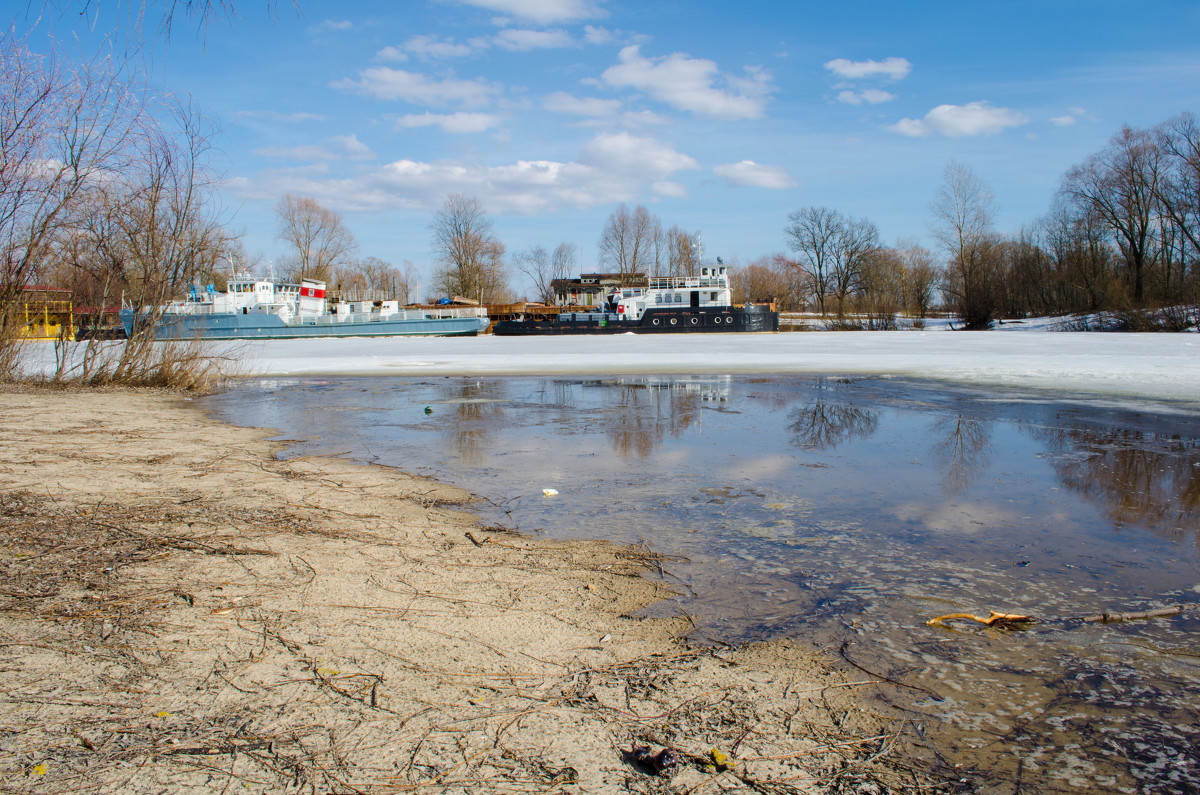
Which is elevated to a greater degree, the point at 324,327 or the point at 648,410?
the point at 324,327

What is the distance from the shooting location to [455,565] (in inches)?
144

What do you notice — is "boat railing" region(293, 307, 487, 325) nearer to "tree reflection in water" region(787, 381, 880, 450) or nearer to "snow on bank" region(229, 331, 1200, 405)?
"snow on bank" region(229, 331, 1200, 405)

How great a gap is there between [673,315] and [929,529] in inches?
1580

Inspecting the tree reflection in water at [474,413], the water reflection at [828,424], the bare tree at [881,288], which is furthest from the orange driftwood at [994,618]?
the bare tree at [881,288]

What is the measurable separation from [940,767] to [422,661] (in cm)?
173

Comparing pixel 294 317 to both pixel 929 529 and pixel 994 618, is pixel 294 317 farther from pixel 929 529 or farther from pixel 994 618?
pixel 994 618

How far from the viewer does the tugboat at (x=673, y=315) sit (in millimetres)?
43875

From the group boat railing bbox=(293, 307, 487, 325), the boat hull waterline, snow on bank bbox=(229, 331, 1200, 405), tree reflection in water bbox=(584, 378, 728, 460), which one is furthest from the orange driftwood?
boat railing bbox=(293, 307, 487, 325)

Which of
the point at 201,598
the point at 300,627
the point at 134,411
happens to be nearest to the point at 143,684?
the point at 300,627

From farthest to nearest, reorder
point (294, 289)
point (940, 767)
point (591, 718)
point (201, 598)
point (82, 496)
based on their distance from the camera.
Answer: point (294, 289)
point (82, 496)
point (201, 598)
point (591, 718)
point (940, 767)

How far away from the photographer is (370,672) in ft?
8.02

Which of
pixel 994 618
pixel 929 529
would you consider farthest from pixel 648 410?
pixel 994 618

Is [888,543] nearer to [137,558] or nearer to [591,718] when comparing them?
[591,718]

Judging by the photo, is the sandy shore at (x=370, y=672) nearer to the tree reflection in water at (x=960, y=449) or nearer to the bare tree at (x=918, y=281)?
the tree reflection in water at (x=960, y=449)
